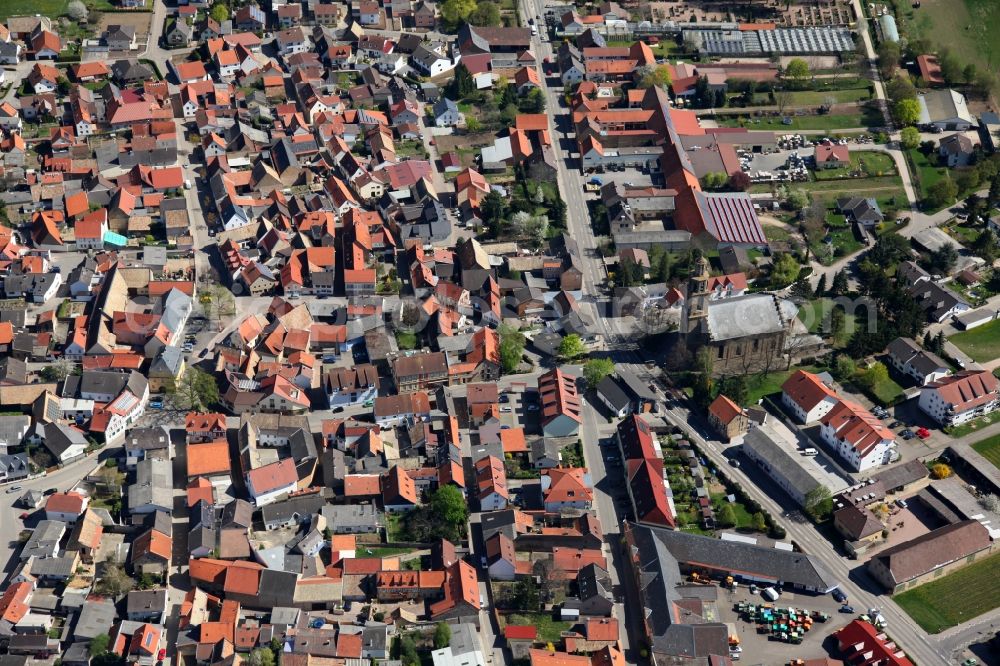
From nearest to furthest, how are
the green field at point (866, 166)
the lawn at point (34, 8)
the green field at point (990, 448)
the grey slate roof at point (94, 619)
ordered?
the grey slate roof at point (94, 619), the green field at point (990, 448), the green field at point (866, 166), the lawn at point (34, 8)

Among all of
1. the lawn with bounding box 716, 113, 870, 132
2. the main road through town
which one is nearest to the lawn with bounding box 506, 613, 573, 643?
the main road through town

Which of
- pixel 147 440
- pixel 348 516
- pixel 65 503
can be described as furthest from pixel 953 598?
pixel 65 503

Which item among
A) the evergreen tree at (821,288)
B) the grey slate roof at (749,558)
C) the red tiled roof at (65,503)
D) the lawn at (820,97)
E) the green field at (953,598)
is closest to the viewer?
the green field at (953,598)

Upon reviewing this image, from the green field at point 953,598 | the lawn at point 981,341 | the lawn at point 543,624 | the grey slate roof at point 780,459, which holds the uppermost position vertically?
the lawn at point 981,341

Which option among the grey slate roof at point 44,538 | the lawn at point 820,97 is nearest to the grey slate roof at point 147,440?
the grey slate roof at point 44,538

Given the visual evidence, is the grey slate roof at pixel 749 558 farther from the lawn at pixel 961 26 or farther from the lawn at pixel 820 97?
the lawn at pixel 961 26

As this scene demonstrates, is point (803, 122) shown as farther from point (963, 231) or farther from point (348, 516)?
point (348, 516)

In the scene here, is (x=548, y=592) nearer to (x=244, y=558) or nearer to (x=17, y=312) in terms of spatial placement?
(x=244, y=558)

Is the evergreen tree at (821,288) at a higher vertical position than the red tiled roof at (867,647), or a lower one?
higher
